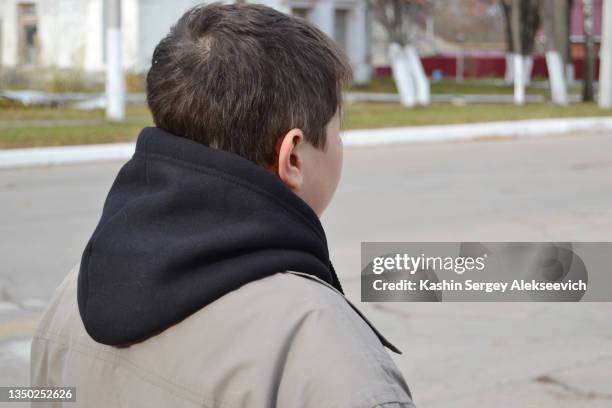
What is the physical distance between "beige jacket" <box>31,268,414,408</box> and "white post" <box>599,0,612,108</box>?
75.3 ft

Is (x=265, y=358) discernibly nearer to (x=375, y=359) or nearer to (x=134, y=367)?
(x=375, y=359)

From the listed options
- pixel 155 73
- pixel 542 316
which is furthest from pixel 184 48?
pixel 542 316

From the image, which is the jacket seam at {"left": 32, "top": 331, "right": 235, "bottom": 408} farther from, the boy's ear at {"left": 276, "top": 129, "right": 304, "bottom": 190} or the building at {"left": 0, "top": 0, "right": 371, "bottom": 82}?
the building at {"left": 0, "top": 0, "right": 371, "bottom": 82}

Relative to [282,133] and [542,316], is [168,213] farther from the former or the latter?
[542,316]

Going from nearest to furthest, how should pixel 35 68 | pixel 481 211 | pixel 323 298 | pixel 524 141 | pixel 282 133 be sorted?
pixel 323 298
pixel 282 133
pixel 481 211
pixel 524 141
pixel 35 68

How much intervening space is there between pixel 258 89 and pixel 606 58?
2301 cm

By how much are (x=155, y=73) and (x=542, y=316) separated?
15.8ft

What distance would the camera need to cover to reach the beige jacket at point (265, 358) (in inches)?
51.6

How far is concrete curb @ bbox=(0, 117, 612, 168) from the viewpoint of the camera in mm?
13555

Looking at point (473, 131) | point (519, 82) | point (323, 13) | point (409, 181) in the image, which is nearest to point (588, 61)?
point (519, 82)

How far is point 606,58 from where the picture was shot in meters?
23.3

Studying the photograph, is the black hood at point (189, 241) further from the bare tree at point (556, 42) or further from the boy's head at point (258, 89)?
the bare tree at point (556, 42)

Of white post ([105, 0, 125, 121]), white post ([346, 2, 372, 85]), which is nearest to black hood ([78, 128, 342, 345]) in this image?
white post ([105, 0, 125, 121])

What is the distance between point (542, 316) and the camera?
6.05 metres
